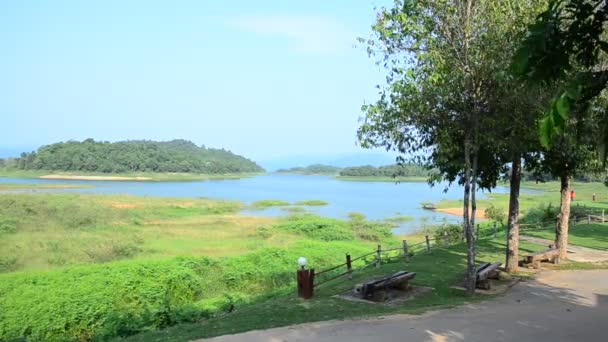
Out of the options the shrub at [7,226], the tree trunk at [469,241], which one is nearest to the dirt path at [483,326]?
the tree trunk at [469,241]

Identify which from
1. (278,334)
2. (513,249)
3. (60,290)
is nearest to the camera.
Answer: (278,334)

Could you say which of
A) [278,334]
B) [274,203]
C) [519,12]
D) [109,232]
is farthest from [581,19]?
[274,203]

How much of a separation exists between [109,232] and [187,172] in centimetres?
12304

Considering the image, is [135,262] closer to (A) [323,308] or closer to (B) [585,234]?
(A) [323,308]

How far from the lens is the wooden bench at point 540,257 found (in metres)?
15.3

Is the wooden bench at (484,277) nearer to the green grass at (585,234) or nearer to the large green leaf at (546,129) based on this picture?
the large green leaf at (546,129)

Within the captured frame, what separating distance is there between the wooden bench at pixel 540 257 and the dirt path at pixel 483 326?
415 cm

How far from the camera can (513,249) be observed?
14.4m

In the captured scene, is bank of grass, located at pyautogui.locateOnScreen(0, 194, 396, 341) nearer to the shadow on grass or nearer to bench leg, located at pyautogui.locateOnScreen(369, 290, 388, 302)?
the shadow on grass

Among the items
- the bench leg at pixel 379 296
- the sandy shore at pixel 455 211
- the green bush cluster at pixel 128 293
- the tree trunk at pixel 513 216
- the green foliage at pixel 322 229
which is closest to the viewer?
the bench leg at pixel 379 296

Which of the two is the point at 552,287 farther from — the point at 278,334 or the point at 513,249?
the point at 278,334

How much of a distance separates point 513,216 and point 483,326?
6.75m

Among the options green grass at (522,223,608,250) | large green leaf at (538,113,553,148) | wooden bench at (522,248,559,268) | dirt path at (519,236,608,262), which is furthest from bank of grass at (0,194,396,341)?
large green leaf at (538,113,553,148)

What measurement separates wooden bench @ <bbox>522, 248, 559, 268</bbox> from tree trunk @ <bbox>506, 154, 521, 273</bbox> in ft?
3.44
